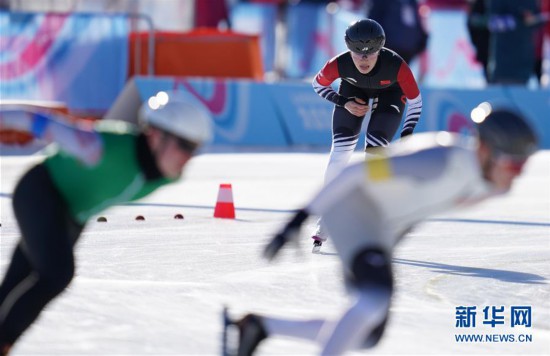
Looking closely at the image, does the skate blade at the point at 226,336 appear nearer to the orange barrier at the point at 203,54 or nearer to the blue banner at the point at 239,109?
the blue banner at the point at 239,109

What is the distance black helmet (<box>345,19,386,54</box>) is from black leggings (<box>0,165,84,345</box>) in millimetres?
4079

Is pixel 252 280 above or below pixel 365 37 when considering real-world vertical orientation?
below

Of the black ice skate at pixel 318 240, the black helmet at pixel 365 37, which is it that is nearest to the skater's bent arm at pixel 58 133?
the black helmet at pixel 365 37

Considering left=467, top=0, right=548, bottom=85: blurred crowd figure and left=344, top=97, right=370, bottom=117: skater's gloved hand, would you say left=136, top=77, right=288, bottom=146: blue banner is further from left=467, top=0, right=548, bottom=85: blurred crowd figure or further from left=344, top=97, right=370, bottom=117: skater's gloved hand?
left=344, top=97, right=370, bottom=117: skater's gloved hand

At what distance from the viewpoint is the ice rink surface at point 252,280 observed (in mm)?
6516

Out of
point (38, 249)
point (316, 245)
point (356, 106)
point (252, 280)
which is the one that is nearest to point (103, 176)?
point (38, 249)

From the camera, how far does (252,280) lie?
827 cm

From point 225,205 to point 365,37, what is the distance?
285 centimetres

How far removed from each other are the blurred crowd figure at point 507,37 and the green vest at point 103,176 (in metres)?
14.6

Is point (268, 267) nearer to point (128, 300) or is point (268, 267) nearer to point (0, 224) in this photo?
point (128, 300)

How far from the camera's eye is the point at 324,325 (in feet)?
18.1

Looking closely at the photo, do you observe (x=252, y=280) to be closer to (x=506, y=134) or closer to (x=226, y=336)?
(x=226, y=336)

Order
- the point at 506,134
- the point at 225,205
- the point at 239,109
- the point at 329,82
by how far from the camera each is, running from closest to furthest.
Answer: the point at 506,134 → the point at 329,82 → the point at 225,205 → the point at 239,109

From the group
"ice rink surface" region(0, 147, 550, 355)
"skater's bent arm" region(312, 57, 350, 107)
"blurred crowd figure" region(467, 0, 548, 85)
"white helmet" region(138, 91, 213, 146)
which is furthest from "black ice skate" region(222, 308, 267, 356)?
"blurred crowd figure" region(467, 0, 548, 85)
